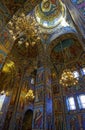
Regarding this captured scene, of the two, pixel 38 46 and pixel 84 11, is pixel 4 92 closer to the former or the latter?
pixel 38 46

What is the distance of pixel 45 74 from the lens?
A: 10289 mm

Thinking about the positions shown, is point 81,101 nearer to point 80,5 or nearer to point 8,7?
point 80,5

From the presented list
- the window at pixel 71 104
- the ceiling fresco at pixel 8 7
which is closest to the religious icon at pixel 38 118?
the window at pixel 71 104

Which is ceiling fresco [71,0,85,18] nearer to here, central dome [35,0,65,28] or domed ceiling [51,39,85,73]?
domed ceiling [51,39,85,73]

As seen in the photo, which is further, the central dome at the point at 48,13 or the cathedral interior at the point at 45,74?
the central dome at the point at 48,13

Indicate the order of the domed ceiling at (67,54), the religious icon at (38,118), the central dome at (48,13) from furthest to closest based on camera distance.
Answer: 1. the central dome at (48,13)
2. the domed ceiling at (67,54)
3. the religious icon at (38,118)

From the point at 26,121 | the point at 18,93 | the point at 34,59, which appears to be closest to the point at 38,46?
the point at 34,59

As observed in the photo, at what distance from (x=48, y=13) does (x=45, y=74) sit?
9069mm

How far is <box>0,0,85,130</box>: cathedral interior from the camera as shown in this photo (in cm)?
912

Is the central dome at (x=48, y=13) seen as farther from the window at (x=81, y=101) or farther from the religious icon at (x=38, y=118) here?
A: the religious icon at (x=38, y=118)

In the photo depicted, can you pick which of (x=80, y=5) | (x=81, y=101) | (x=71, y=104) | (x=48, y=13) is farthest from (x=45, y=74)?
(x=48, y=13)

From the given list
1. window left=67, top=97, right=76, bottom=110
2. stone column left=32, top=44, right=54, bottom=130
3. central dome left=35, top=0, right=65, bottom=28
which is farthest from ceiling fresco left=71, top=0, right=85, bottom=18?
window left=67, top=97, right=76, bottom=110

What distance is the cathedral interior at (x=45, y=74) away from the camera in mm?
9125

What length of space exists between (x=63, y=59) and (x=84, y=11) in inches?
370
